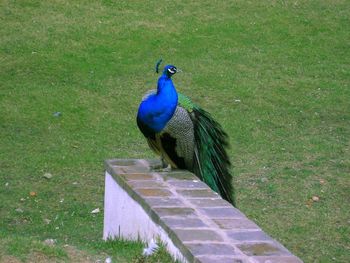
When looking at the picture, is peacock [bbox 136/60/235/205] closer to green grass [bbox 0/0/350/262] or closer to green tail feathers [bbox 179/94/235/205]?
green tail feathers [bbox 179/94/235/205]

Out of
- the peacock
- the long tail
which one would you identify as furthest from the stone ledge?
the long tail

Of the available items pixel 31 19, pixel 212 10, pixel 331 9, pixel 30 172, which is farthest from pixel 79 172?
pixel 331 9

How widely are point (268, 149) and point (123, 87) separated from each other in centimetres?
252

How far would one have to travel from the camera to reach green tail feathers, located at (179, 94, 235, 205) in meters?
5.70

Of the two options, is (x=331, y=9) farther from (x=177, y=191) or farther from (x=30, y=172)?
(x=177, y=191)

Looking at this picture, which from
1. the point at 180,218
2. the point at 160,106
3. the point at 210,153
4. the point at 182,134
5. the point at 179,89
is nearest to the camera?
the point at 180,218

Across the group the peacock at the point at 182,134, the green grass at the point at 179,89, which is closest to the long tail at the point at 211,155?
the peacock at the point at 182,134

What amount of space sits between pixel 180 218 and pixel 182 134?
1.33 meters

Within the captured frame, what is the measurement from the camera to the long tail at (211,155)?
5.72 meters

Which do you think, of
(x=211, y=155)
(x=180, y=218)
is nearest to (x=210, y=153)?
(x=211, y=155)

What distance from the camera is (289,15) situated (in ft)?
42.6

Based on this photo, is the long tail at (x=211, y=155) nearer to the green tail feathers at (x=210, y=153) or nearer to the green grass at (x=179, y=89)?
the green tail feathers at (x=210, y=153)

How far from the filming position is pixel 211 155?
584cm

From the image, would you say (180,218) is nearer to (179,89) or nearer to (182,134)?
(182,134)
